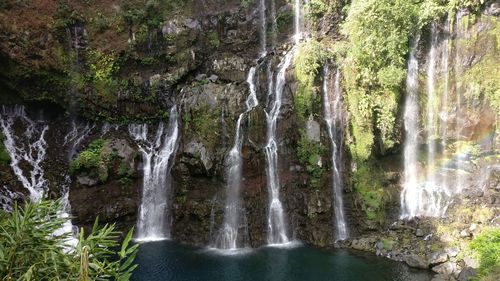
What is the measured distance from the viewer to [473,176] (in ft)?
78.5

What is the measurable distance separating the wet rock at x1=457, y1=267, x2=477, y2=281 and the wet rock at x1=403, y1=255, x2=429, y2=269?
1.85 m

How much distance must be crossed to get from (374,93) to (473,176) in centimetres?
755

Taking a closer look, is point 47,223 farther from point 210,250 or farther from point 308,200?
point 308,200

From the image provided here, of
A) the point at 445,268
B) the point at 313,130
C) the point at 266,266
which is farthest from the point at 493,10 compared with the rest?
the point at 266,266

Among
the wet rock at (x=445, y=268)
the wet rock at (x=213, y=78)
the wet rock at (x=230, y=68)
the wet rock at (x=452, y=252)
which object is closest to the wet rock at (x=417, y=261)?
the wet rock at (x=445, y=268)

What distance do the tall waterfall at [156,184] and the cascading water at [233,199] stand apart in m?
3.36

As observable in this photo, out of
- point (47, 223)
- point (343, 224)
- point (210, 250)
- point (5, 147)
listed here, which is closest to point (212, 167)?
point (210, 250)

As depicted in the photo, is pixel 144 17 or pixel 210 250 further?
pixel 144 17

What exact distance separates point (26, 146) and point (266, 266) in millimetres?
14507

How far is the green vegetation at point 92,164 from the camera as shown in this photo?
72.6 ft

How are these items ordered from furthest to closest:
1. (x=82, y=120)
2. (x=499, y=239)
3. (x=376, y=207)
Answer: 1. (x=82, y=120)
2. (x=376, y=207)
3. (x=499, y=239)

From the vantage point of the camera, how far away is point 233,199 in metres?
22.4

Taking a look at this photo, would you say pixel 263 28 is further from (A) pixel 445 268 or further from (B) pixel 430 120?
(A) pixel 445 268

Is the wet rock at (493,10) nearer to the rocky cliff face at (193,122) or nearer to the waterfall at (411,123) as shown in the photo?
the rocky cliff face at (193,122)
